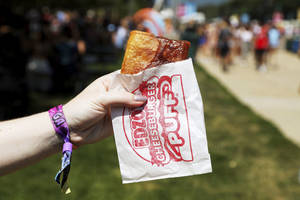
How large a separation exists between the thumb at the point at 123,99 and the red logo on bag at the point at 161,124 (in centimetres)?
3

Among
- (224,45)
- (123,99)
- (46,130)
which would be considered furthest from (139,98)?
(224,45)

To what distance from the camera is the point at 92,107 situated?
1.66 metres

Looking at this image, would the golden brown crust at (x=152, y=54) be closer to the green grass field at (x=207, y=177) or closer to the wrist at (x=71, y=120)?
the wrist at (x=71, y=120)

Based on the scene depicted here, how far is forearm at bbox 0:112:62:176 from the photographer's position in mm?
1691

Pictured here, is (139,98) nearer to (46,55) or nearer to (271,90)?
(46,55)

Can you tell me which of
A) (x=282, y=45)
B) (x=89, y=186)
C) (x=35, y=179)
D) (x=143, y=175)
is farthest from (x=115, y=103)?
(x=282, y=45)

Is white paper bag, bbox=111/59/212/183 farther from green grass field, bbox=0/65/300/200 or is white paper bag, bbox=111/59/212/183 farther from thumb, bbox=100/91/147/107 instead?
green grass field, bbox=0/65/300/200

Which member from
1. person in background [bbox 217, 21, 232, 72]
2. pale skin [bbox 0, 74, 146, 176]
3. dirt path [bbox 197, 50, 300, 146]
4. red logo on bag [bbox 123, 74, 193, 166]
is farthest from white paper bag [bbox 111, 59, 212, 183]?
person in background [bbox 217, 21, 232, 72]

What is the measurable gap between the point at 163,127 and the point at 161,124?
0.05 feet

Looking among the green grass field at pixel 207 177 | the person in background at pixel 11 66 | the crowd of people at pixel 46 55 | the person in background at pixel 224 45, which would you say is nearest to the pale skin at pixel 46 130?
the green grass field at pixel 207 177

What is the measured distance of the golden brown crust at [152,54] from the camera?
5.23ft

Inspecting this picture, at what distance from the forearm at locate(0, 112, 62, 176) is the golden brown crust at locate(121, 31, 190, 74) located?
0.50m

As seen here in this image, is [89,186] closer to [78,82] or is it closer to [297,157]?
[297,157]

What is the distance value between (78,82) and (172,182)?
5.00 m
